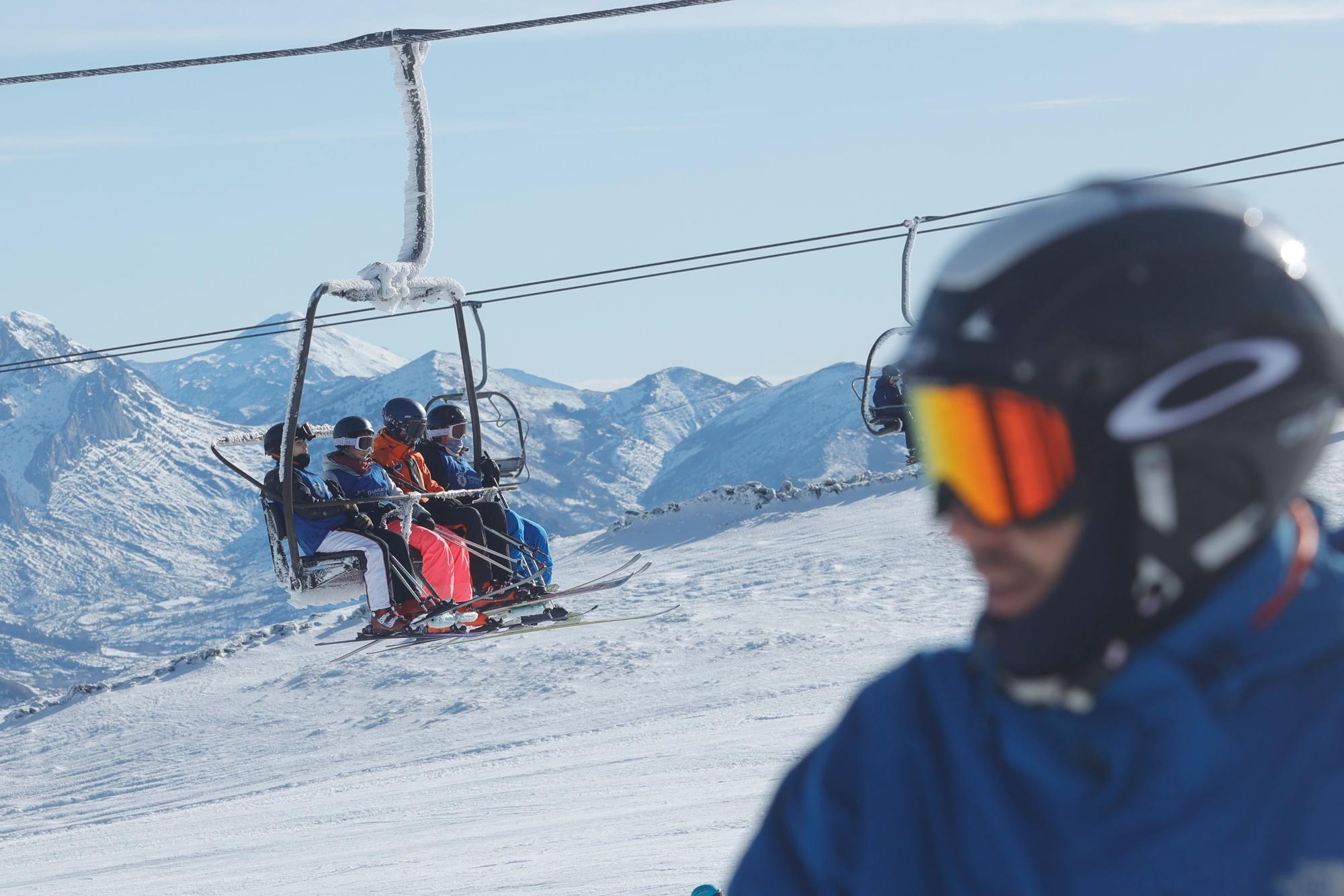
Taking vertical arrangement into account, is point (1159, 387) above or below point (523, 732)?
above

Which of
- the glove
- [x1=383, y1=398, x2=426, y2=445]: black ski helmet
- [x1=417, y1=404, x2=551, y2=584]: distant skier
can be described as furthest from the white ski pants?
[x1=417, y1=404, x2=551, y2=584]: distant skier

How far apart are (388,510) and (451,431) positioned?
4.32 ft

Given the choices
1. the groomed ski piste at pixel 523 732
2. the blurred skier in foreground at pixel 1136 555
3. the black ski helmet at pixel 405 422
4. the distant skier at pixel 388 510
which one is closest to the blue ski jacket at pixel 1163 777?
the blurred skier in foreground at pixel 1136 555

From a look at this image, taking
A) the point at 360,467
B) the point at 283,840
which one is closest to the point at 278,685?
the point at 283,840

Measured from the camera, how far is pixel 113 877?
29.6 ft

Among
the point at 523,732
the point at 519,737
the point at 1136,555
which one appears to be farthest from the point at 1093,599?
the point at 523,732

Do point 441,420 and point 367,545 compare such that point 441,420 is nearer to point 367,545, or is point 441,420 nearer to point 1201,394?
point 367,545

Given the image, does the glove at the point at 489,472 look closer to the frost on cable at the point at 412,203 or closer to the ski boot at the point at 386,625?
the ski boot at the point at 386,625

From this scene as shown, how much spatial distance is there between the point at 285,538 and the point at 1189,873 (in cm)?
769

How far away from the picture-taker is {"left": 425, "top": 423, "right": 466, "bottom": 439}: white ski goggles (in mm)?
9914

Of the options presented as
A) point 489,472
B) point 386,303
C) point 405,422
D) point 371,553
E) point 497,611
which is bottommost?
point 497,611

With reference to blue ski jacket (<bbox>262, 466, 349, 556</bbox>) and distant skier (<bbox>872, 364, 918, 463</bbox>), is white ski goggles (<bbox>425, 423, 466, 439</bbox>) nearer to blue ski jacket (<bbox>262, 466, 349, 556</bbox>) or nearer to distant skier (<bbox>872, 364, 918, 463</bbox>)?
blue ski jacket (<bbox>262, 466, 349, 556</bbox>)

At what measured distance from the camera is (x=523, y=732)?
1461 centimetres

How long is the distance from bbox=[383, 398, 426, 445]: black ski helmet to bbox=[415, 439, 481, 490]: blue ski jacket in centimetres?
66
